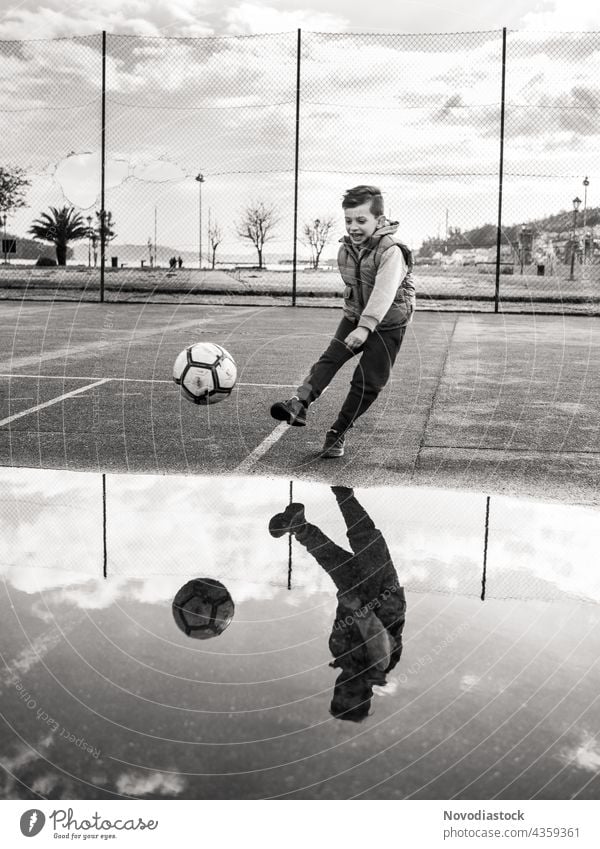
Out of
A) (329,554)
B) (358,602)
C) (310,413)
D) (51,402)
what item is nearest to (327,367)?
(310,413)

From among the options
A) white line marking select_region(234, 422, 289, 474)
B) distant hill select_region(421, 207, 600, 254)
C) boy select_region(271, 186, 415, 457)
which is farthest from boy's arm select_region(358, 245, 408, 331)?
distant hill select_region(421, 207, 600, 254)

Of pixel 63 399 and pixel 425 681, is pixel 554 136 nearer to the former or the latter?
pixel 63 399

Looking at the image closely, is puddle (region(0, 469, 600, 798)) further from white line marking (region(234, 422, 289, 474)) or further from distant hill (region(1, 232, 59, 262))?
distant hill (region(1, 232, 59, 262))

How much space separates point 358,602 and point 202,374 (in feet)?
10.2

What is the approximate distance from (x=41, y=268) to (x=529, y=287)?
36.8 feet

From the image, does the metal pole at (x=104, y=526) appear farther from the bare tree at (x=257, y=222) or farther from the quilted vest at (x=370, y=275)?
the bare tree at (x=257, y=222)

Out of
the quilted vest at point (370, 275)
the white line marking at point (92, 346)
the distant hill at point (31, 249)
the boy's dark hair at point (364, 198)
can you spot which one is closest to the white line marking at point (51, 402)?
the white line marking at point (92, 346)

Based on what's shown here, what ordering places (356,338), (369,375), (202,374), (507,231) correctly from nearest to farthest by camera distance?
(356,338)
(369,375)
(202,374)
(507,231)

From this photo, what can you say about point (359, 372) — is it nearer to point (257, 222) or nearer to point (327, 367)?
point (327, 367)

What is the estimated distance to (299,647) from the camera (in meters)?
2.85

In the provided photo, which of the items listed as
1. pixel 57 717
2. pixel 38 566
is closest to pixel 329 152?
pixel 38 566

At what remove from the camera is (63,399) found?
7.22 m

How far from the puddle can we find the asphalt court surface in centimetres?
66

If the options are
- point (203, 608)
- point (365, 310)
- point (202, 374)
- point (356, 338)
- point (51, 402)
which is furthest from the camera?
point (51, 402)
